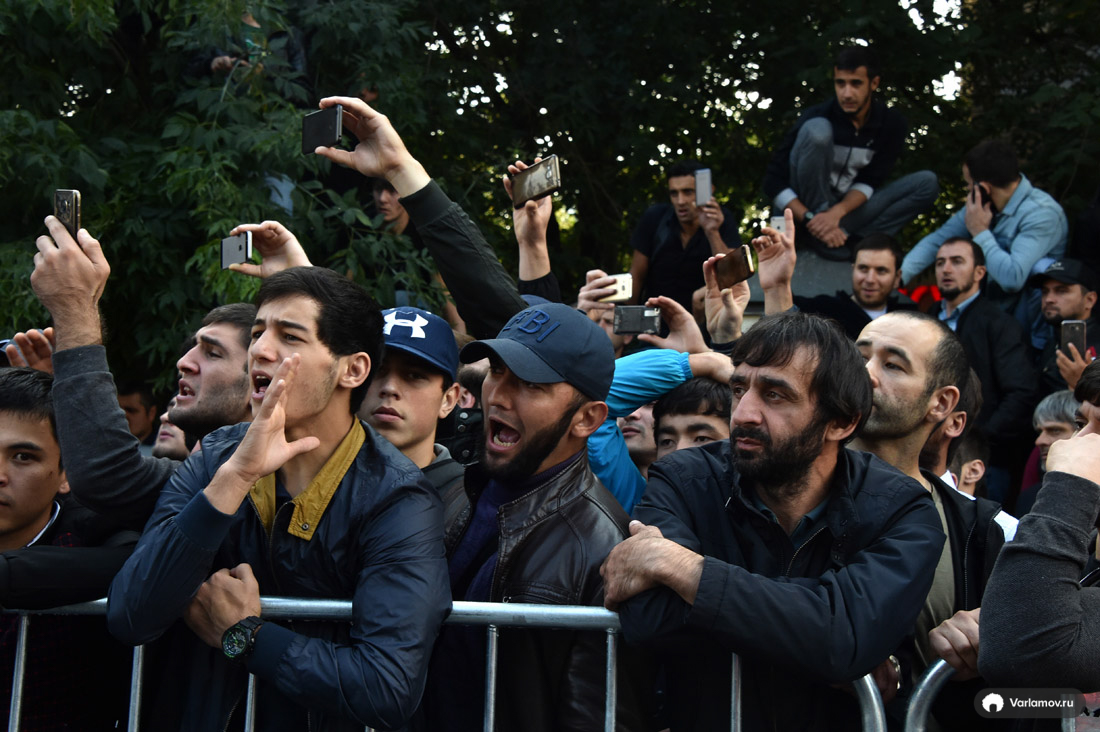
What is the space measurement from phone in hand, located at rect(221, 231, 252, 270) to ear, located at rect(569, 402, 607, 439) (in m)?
1.44

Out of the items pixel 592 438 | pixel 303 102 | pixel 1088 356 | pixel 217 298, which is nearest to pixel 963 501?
A: pixel 592 438

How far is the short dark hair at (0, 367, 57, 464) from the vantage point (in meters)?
3.34

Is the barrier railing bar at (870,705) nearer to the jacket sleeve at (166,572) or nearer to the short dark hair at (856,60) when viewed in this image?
the jacket sleeve at (166,572)

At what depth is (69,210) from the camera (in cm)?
320

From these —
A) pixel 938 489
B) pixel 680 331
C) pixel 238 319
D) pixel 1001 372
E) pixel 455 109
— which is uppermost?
pixel 455 109

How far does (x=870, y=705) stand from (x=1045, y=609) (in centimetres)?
44

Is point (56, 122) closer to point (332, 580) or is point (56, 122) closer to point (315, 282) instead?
point (315, 282)

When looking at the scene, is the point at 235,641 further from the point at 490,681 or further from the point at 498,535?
the point at 498,535

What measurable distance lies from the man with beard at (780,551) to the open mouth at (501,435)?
0.39m

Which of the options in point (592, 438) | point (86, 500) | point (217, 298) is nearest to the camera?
point (86, 500)

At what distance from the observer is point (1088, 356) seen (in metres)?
5.88

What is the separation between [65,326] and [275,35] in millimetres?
3616

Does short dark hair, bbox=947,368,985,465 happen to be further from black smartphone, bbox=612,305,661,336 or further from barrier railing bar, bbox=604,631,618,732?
barrier railing bar, bbox=604,631,618,732

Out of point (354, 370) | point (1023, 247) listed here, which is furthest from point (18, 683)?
point (1023, 247)
